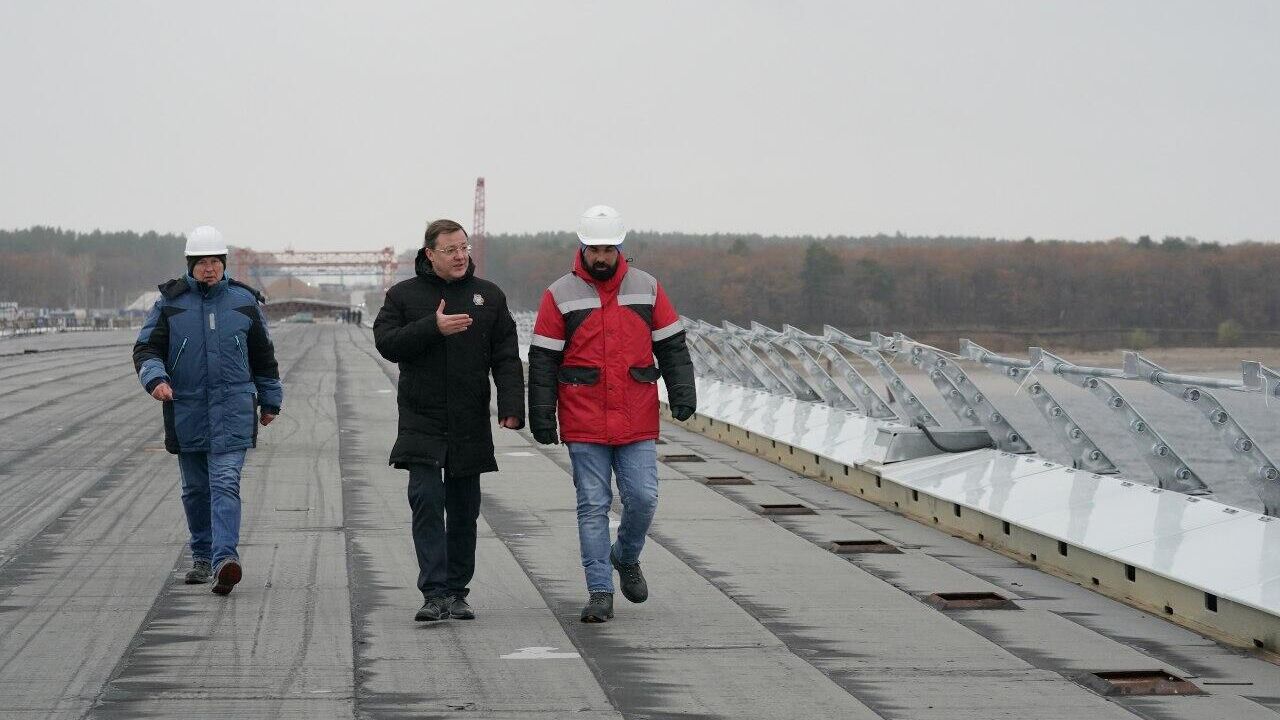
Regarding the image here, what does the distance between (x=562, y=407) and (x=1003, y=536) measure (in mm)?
4354

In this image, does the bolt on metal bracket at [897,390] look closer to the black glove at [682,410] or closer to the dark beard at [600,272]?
the black glove at [682,410]

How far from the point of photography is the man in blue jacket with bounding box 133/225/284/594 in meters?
9.67

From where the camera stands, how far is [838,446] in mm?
17297

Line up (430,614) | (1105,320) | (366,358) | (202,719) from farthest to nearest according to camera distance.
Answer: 1. (1105,320)
2. (366,358)
3. (430,614)
4. (202,719)

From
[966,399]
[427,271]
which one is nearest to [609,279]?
[427,271]

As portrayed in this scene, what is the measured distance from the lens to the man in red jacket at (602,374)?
885 centimetres

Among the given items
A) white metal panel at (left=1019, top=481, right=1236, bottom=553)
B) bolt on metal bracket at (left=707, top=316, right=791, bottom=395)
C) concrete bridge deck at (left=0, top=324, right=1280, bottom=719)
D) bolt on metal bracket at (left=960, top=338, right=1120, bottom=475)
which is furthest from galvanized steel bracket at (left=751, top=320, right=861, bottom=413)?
white metal panel at (left=1019, top=481, right=1236, bottom=553)

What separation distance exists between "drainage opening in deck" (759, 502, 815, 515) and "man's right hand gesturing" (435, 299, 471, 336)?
604 centimetres

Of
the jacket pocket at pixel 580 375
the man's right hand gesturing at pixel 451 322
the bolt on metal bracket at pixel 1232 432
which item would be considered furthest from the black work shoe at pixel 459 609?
the bolt on metal bracket at pixel 1232 432

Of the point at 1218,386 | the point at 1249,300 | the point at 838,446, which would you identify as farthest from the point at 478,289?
the point at 1249,300

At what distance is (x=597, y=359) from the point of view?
8891mm

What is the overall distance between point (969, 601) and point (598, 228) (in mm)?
3096

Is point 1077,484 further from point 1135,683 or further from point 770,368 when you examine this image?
point 770,368

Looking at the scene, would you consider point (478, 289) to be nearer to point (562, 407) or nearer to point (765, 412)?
point (562, 407)
